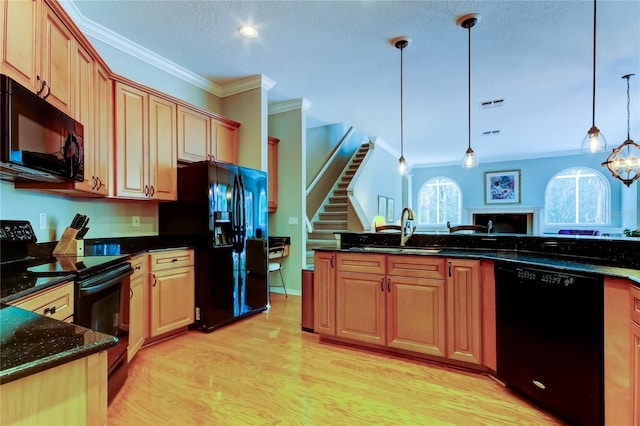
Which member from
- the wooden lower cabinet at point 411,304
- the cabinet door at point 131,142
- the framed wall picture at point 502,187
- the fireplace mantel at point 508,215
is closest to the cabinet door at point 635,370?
the wooden lower cabinet at point 411,304

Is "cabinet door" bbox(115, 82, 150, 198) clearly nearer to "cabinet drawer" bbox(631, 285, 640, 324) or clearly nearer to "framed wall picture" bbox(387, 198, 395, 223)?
"cabinet drawer" bbox(631, 285, 640, 324)

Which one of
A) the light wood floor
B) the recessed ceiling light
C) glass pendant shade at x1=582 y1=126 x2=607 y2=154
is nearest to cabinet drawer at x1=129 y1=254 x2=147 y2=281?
the light wood floor

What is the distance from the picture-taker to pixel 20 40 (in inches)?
64.1

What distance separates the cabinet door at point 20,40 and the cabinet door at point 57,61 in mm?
82

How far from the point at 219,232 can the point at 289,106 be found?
239cm

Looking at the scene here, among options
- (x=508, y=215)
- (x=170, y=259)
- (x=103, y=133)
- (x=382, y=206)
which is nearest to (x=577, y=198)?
(x=508, y=215)

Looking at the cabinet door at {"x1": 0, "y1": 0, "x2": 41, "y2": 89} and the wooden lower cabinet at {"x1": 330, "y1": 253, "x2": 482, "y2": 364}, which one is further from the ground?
the cabinet door at {"x1": 0, "y1": 0, "x2": 41, "y2": 89}

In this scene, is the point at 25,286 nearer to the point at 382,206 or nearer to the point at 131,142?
the point at 131,142

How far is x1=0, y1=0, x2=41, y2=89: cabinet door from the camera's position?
5.04ft

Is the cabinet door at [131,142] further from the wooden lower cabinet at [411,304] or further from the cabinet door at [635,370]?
the cabinet door at [635,370]

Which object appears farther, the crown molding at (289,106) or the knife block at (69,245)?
the crown molding at (289,106)

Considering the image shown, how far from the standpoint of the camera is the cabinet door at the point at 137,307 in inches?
92.7

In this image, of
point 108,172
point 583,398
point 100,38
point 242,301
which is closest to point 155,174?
point 108,172

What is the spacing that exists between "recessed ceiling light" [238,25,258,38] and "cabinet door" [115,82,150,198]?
3.58ft
